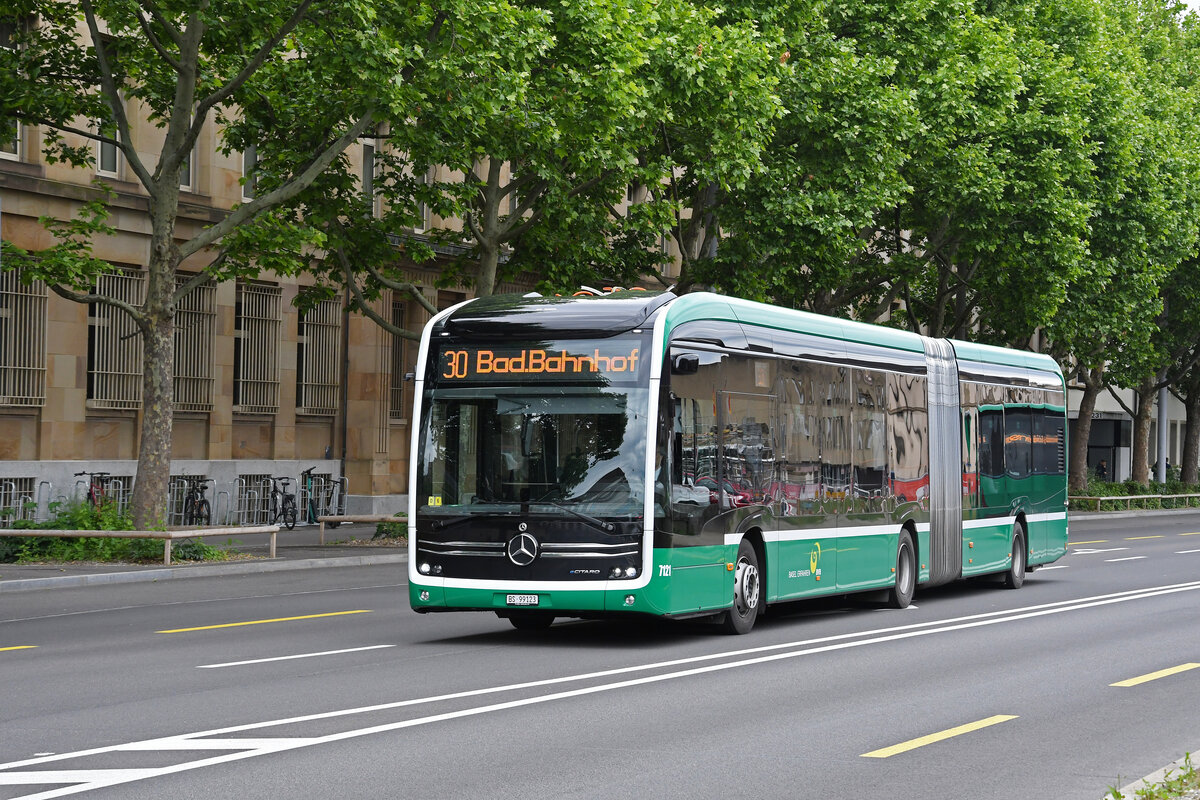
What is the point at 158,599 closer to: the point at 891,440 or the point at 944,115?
the point at 891,440

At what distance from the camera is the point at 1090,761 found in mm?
8867

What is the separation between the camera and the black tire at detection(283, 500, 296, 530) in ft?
113

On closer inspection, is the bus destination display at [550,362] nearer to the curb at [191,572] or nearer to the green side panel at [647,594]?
the green side panel at [647,594]

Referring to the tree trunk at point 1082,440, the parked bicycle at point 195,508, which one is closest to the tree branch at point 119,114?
the parked bicycle at point 195,508

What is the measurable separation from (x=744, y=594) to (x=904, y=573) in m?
4.35

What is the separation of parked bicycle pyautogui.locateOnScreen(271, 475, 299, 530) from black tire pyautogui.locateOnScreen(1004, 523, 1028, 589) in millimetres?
16907

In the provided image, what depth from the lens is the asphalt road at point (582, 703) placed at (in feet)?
26.6

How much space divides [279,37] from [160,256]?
3.84 m

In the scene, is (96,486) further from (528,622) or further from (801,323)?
(801,323)

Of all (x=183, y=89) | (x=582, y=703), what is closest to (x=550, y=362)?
(x=582, y=703)

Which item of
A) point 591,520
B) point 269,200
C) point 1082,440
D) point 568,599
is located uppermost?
point 269,200

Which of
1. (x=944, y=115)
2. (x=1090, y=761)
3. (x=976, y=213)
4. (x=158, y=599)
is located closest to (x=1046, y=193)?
(x=976, y=213)

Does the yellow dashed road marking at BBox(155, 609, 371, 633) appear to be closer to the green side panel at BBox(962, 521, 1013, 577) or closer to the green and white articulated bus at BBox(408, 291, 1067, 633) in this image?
the green and white articulated bus at BBox(408, 291, 1067, 633)

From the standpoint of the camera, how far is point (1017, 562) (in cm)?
2288
